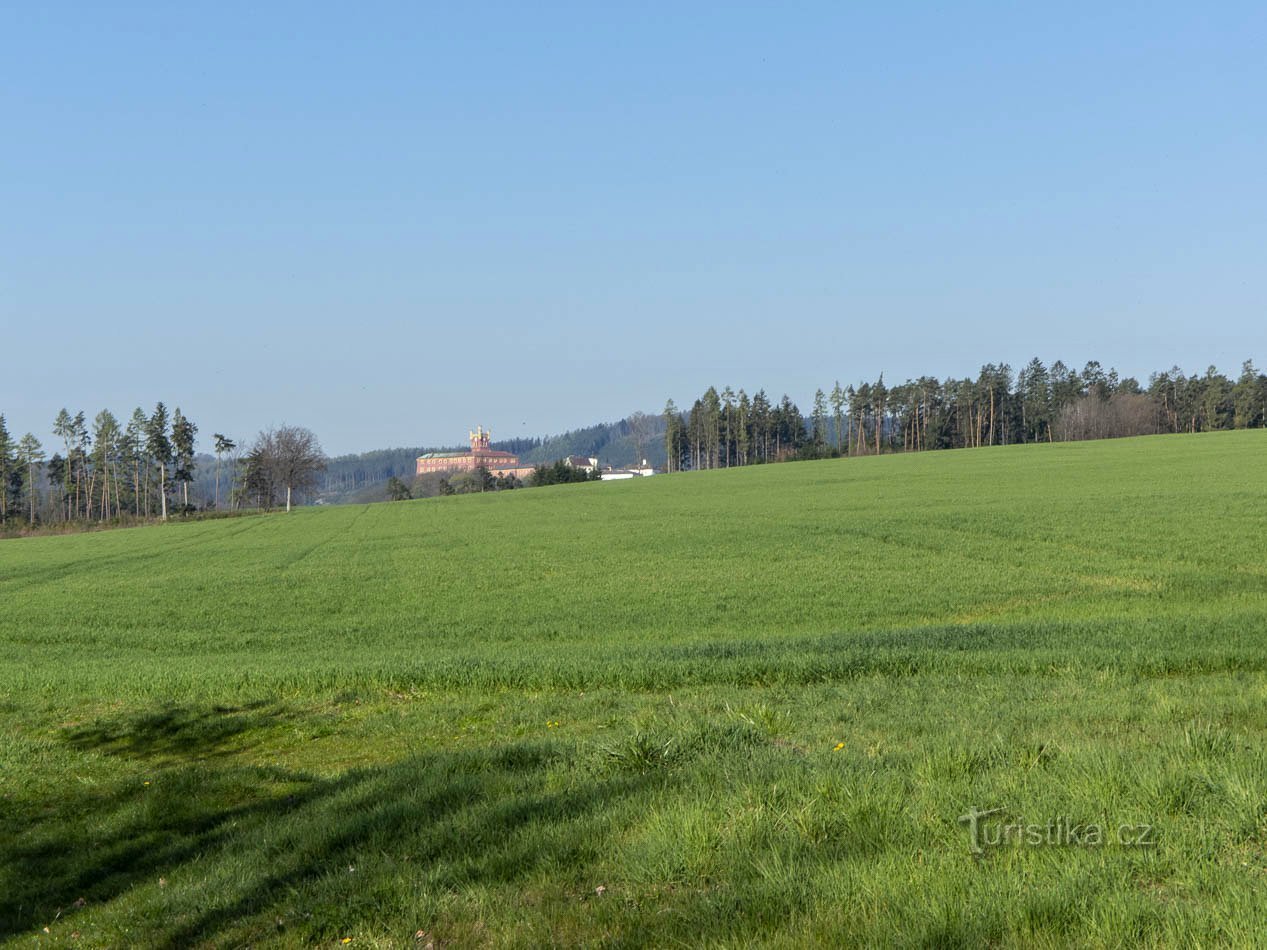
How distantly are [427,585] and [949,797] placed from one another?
2970 cm

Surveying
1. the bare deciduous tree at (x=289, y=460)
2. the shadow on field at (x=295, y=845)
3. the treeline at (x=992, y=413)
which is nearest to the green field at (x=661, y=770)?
the shadow on field at (x=295, y=845)

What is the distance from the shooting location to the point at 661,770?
650 cm

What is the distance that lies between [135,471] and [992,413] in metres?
143

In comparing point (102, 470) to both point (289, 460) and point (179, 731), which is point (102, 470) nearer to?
point (289, 460)

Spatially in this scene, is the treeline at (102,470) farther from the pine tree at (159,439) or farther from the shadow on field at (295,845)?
the shadow on field at (295,845)

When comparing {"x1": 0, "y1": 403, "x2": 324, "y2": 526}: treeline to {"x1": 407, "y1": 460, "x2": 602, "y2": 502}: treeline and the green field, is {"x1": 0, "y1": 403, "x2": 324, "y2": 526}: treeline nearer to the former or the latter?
{"x1": 407, "y1": 460, "x2": 602, "y2": 502}: treeline

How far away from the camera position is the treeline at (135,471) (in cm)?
12481

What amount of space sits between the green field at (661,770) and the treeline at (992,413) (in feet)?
437

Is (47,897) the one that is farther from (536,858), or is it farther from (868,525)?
(868,525)

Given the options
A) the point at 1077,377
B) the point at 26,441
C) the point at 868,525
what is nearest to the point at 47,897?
the point at 868,525

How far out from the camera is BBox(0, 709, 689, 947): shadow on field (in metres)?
5.15

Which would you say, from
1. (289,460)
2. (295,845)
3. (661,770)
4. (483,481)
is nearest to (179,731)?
(295,845)

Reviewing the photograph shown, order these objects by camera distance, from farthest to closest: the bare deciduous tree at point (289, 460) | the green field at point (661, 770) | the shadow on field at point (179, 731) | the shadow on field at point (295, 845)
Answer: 1. the bare deciduous tree at point (289, 460)
2. the shadow on field at point (179, 731)
3. the shadow on field at point (295, 845)
4. the green field at point (661, 770)

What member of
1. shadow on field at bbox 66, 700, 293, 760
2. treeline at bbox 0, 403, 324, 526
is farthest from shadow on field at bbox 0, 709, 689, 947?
treeline at bbox 0, 403, 324, 526
